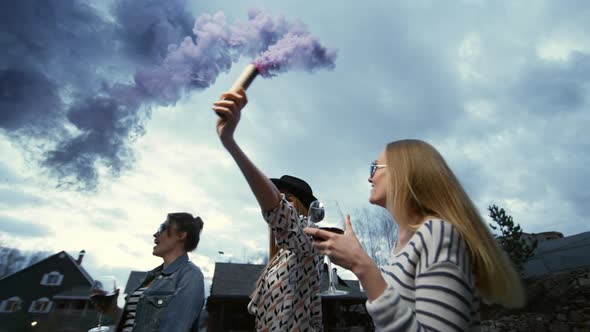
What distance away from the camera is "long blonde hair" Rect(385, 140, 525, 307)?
4.37 ft

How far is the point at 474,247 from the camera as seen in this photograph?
1310 millimetres

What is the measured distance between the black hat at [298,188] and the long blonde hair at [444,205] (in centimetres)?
114

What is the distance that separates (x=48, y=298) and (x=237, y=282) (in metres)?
26.2

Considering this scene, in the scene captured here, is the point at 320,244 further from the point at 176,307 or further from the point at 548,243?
the point at 548,243

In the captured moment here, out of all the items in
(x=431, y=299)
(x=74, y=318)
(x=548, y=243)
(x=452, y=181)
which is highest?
(x=548, y=243)

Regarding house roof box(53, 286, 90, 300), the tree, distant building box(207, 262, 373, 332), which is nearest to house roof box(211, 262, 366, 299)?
distant building box(207, 262, 373, 332)

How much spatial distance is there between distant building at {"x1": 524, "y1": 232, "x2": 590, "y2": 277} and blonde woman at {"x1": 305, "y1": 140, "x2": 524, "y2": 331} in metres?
23.2

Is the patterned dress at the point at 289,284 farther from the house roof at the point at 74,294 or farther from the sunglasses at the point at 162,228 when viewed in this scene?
the house roof at the point at 74,294

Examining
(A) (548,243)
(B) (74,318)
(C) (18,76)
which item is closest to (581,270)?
(A) (548,243)

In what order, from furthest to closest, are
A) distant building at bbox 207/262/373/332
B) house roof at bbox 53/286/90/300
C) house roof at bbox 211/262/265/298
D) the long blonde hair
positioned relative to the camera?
house roof at bbox 53/286/90/300 < house roof at bbox 211/262/265/298 < distant building at bbox 207/262/373/332 < the long blonde hair

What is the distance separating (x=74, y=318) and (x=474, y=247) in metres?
36.1

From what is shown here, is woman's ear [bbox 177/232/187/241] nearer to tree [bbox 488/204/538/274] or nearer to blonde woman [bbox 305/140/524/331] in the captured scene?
blonde woman [bbox 305/140/524/331]

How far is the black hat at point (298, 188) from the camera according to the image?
2824mm

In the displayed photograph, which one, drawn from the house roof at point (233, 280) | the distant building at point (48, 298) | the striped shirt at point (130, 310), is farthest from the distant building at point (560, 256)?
the distant building at point (48, 298)
